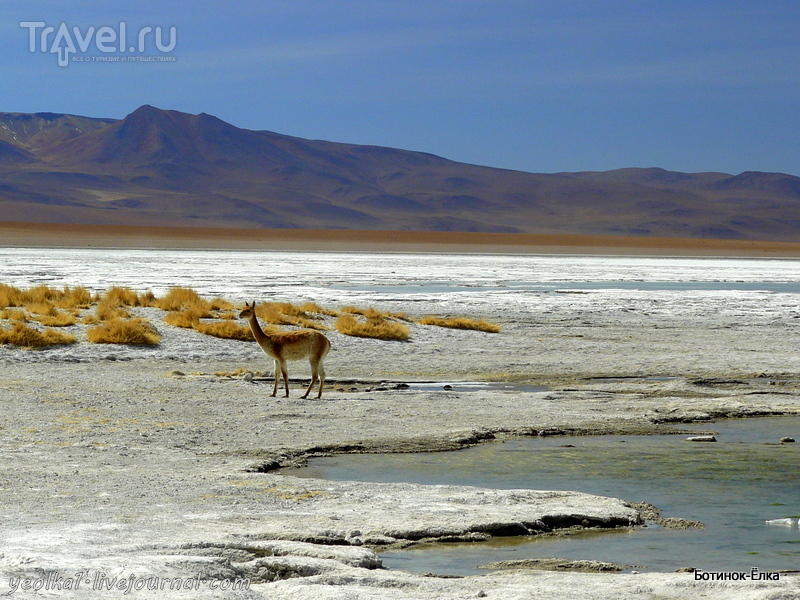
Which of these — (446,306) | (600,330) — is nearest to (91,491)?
(600,330)

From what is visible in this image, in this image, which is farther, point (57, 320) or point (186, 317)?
point (186, 317)

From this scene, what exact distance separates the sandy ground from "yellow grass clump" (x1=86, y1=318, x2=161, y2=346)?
0.34 metres

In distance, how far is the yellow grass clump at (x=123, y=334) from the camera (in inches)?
646

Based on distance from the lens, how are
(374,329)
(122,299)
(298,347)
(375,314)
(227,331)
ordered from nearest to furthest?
1. (298,347)
2. (227,331)
3. (374,329)
4. (375,314)
5. (122,299)

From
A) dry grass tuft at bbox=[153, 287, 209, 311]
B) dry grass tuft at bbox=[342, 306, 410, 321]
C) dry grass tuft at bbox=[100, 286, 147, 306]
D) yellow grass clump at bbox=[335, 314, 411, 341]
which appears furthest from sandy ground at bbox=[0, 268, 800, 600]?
dry grass tuft at bbox=[100, 286, 147, 306]

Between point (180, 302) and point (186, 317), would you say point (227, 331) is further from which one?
point (180, 302)

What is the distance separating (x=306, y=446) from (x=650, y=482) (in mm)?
2944

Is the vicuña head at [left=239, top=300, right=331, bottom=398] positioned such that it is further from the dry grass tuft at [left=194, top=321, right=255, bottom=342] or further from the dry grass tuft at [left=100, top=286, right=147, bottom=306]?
the dry grass tuft at [left=100, top=286, right=147, bottom=306]

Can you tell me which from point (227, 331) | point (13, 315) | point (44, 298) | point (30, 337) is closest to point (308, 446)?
point (30, 337)

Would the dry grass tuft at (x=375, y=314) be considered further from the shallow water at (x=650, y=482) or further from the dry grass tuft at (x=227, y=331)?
the shallow water at (x=650, y=482)

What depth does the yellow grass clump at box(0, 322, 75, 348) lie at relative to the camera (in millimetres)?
15711

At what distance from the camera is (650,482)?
794cm

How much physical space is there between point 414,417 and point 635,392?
343cm

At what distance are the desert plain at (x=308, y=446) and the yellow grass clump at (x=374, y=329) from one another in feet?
0.98
